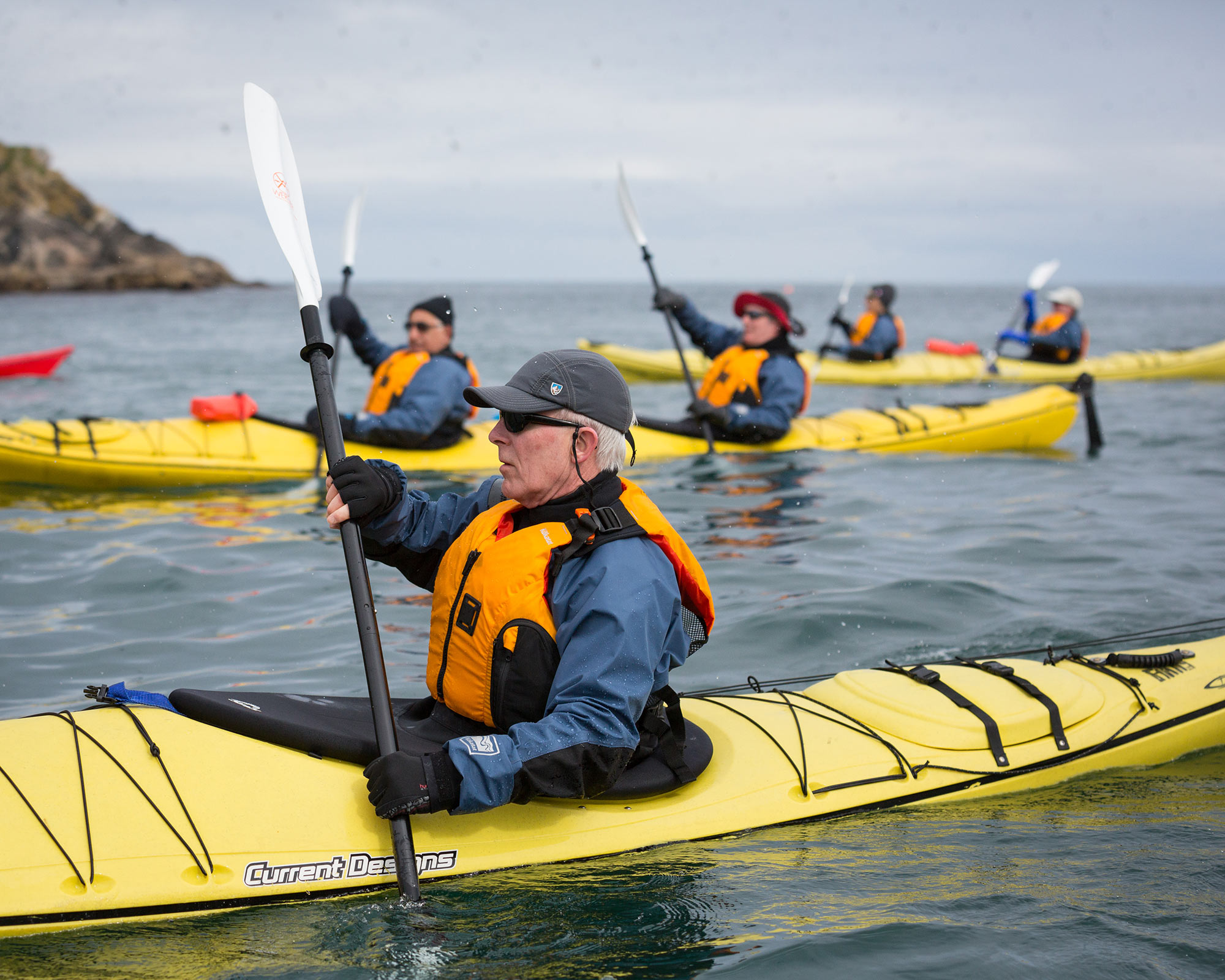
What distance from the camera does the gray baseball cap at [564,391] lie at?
238 centimetres

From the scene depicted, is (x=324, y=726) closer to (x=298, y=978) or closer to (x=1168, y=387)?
(x=298, y=978)

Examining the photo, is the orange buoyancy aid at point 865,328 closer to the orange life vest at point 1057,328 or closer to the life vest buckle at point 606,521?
the orange life vest at point 1057,328

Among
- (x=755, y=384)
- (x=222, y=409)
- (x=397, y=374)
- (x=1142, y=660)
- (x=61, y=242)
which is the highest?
(x=61, y=242)

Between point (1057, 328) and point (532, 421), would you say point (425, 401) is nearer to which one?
point (532, 421)

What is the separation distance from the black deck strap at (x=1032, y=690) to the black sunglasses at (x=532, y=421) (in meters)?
1.79

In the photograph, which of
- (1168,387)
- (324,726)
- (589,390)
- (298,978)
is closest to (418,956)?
(298,978)

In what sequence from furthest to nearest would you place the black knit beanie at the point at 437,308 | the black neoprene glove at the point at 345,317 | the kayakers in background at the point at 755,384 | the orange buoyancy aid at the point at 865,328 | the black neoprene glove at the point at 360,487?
the orange buoyancy aid at the point at 865,328
the kayakers in background at the point at 755,384
the black neoprene glove at the point at 345,317
the black knit beanie at the point at 437,308
the black neoprene glove at the point at 360,487

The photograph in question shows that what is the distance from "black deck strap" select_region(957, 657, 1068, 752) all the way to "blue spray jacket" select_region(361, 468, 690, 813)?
1493mm

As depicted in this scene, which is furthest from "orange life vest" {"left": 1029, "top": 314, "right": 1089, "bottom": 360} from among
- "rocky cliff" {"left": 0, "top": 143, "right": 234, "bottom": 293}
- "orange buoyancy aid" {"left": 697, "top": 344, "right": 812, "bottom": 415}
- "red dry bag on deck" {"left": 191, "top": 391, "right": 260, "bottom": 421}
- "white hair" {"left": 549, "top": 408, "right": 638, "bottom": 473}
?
"rocky cliff" {"left": 0, "top": 143, "right": 234, "bottom": 293}

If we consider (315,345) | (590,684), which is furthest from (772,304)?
(590,684)

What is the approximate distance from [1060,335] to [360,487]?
13.6 metres

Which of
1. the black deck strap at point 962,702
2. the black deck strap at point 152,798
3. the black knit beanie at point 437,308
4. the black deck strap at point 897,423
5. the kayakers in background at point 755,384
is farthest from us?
the black deck strap at point 897,423

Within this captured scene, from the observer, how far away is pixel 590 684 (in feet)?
7.45

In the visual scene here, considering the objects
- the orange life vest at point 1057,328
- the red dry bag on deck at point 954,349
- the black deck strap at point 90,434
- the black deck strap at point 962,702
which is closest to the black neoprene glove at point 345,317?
the black deck strap at point 90,434
